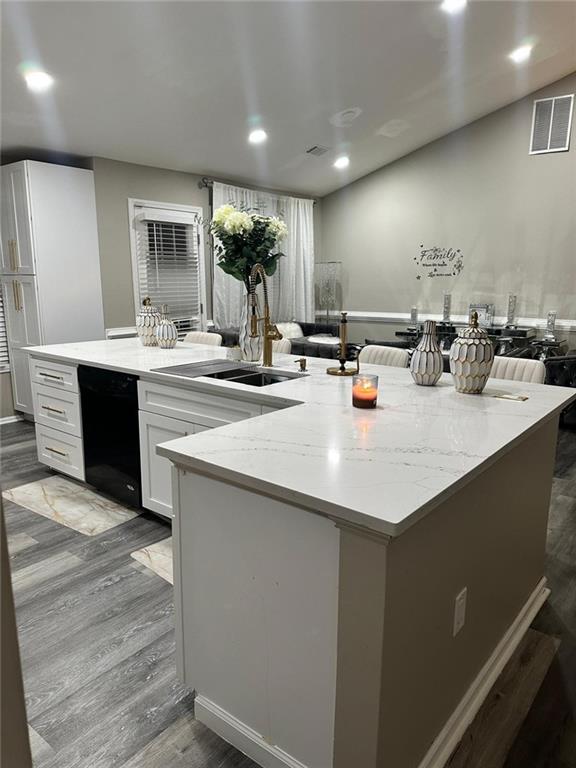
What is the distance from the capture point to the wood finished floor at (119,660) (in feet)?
5.27

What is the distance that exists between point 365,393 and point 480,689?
1034 mm

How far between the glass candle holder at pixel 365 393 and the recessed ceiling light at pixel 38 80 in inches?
116

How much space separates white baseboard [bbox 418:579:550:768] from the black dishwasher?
1931 mm

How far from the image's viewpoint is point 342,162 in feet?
20.7

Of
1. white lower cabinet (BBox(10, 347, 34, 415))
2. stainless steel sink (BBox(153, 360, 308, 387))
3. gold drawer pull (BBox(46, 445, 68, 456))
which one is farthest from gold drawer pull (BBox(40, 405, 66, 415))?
white lower cabinet (BBox(10, 347, 34, 415))

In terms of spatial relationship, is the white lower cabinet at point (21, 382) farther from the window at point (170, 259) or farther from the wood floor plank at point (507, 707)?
the wood floor plank at point (507, 707)

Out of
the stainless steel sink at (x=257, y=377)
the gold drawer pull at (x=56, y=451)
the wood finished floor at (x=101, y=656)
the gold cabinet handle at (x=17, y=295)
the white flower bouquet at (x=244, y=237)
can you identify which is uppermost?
the white flower bouquet at (x=244, y=237)

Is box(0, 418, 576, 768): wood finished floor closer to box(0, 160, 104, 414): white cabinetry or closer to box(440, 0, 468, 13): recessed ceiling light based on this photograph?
box(0, 160, 104, 414): white cabinetry

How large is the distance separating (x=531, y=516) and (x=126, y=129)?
13.3 ft

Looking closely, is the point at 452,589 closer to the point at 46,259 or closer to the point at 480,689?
Answer: the point at 480,689

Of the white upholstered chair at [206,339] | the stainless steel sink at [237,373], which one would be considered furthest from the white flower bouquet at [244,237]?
the white upholstered chair at [206,339]

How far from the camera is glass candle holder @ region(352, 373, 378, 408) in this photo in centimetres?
200

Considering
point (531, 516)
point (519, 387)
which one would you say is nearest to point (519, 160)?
point (519, 387)

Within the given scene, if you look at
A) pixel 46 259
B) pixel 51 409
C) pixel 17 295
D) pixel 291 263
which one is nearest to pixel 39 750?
pixel 51 409
